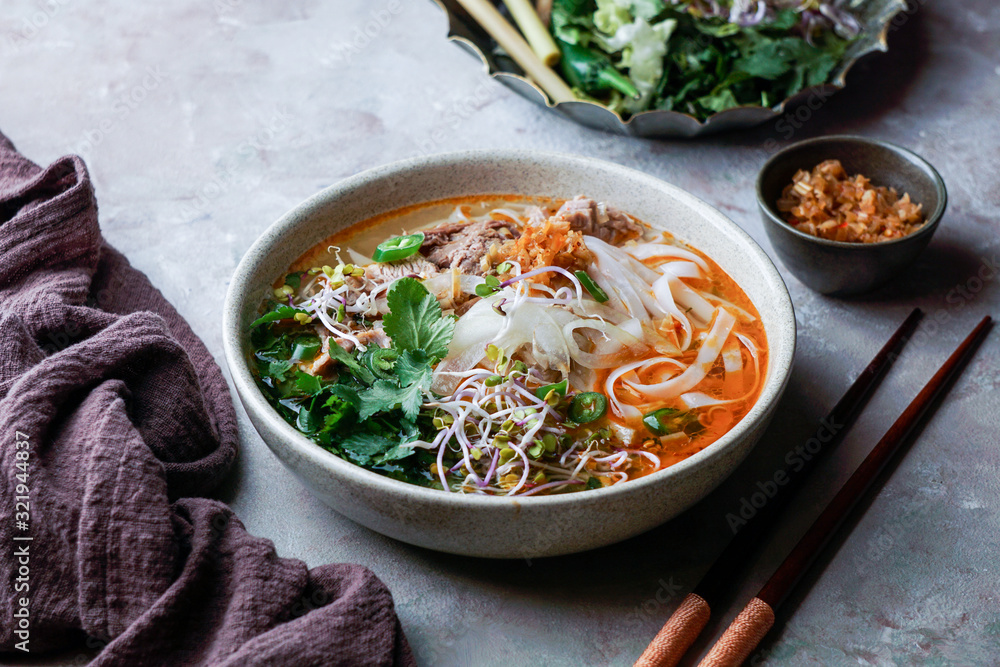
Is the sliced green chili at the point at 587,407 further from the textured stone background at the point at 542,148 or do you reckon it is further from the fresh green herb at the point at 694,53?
the fresh green herb at the point at 694,53

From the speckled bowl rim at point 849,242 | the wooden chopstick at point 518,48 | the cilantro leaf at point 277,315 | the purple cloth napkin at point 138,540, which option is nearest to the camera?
the purple cloth napkin at point 138,540

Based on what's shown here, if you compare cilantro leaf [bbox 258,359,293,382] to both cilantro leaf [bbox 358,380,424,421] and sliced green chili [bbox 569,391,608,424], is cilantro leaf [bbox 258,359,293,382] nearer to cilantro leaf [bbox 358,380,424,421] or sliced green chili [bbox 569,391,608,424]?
cilantro leaf [bbox 358,380,424,421]

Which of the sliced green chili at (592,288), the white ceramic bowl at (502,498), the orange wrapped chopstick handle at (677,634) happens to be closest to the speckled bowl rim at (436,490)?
the white ceramic bowl at (502,498)

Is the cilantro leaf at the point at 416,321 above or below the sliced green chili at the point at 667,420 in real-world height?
above

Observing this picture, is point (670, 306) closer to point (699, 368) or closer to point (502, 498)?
point (699, 368)

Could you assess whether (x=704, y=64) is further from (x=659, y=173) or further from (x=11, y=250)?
(x=11, y=250)

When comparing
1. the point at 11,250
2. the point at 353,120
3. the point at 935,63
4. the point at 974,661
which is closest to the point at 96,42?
the point at 353,120
